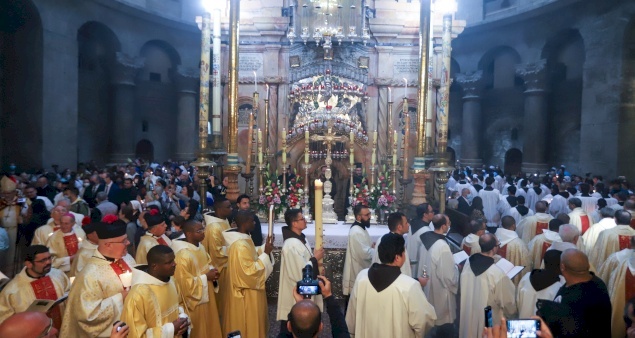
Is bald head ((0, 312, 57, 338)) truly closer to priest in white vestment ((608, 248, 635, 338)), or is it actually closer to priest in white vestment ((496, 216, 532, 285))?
priest in white vestment ((608, 248, 635, 338))

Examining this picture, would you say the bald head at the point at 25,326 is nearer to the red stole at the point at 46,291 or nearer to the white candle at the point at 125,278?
the white candle at the point at 125,278

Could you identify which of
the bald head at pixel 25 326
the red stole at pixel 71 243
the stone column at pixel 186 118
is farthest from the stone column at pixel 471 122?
the bald head at pixel 25 326

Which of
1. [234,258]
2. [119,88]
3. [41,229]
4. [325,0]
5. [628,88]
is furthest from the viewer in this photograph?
[119,88]

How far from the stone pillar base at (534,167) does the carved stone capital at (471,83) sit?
4199mm

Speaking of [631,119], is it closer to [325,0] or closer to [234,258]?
[325,0]

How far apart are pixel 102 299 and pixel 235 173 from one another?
20.7 feet

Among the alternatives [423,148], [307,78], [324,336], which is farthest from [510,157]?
[324,336]

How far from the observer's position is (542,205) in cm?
985

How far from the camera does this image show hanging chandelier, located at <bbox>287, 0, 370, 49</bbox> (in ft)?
56.3

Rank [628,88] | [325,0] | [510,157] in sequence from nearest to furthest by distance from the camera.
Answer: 1. [325,0]
2. [628,88]
3. [510,157]

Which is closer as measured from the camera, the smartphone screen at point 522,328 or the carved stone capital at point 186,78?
the smartphone screen at point 522,328

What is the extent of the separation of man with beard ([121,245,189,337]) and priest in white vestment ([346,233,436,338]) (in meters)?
1.73

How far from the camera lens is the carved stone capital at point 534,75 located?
22.5m

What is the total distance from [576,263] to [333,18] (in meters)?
14.3
